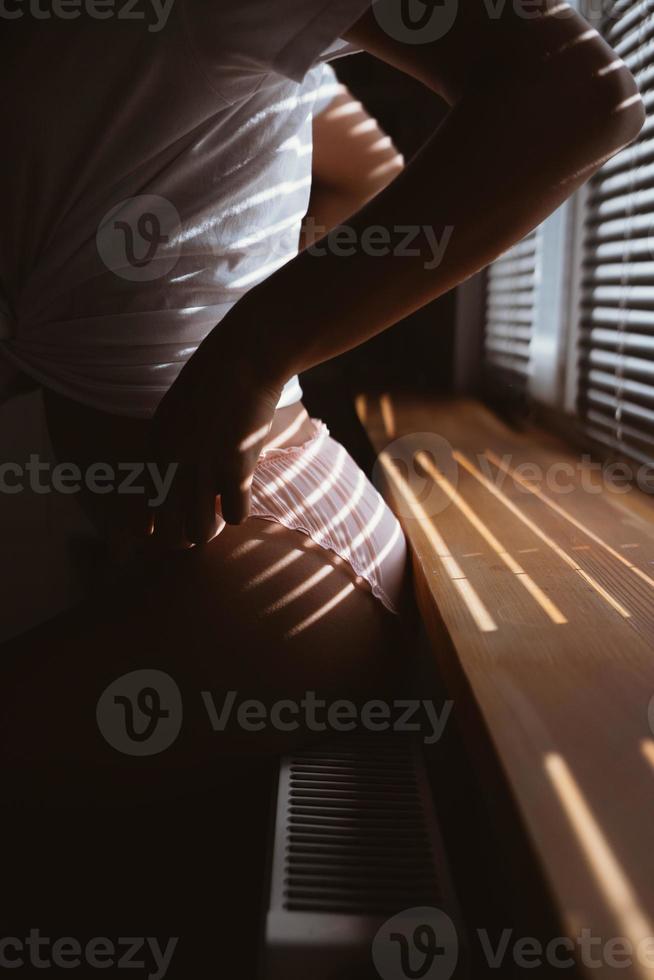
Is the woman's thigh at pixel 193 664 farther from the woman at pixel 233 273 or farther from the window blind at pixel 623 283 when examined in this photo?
the window blind at pixel 623 283

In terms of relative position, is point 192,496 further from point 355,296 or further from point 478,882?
point 478,882

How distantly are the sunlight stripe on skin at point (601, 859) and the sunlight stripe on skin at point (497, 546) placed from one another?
0.24m

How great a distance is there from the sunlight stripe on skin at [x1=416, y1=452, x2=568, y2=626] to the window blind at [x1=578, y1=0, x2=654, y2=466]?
287 millimetres

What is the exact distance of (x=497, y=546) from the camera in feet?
3.11

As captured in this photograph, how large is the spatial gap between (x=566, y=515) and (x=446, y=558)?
24cm

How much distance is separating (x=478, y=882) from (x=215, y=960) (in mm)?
307

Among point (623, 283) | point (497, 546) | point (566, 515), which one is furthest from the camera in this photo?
point (623, 283)

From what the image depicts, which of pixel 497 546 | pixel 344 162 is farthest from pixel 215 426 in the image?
pixel 344 162

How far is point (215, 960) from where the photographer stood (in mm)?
746

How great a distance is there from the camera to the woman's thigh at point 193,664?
2.33 ft

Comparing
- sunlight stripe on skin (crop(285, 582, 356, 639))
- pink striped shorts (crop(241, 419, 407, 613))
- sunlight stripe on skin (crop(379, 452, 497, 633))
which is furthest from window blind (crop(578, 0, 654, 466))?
sunlight stripe on skin (crop(285, 582, 356, 639))

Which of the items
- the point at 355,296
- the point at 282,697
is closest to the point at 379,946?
the point at 282,697

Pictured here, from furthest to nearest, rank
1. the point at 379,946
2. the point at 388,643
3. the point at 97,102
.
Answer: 1. the point at 388,643
2. the point at 97,102
3. the point at 379,946

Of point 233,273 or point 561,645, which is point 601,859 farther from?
point 233,273
